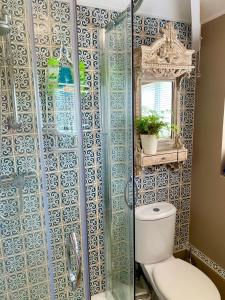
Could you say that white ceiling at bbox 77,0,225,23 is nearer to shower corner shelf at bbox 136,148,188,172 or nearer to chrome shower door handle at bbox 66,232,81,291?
shower corner shelf at bbox 136,148,188,172

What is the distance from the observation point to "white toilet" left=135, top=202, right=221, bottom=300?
148 cm

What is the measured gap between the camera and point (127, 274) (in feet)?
5.06

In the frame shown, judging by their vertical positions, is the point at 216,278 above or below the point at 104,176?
below

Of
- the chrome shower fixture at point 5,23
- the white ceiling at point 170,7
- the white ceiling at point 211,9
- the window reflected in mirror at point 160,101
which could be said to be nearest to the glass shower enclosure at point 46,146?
the chrome shower fixture at point 5,23

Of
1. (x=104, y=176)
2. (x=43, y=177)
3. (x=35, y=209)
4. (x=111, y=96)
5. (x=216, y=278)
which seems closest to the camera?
(x=43, y=177)

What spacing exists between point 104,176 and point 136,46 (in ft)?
3.16

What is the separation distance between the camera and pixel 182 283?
1.51m

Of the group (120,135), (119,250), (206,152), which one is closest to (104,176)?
(120,135)

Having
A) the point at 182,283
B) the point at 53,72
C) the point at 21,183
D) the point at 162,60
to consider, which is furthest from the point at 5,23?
the point at 182,283

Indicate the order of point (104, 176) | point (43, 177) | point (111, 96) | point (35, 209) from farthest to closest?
point (104, 176) → point (111, 96) → point (35, 209) → point (43, 177)

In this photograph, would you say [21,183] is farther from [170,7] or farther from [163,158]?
[170,7]

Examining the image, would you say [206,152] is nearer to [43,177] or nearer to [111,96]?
[111,96]

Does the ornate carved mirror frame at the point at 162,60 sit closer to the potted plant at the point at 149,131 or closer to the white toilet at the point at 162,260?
the potted plant at the point at 149,131

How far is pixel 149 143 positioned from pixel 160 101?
1.23 ft
